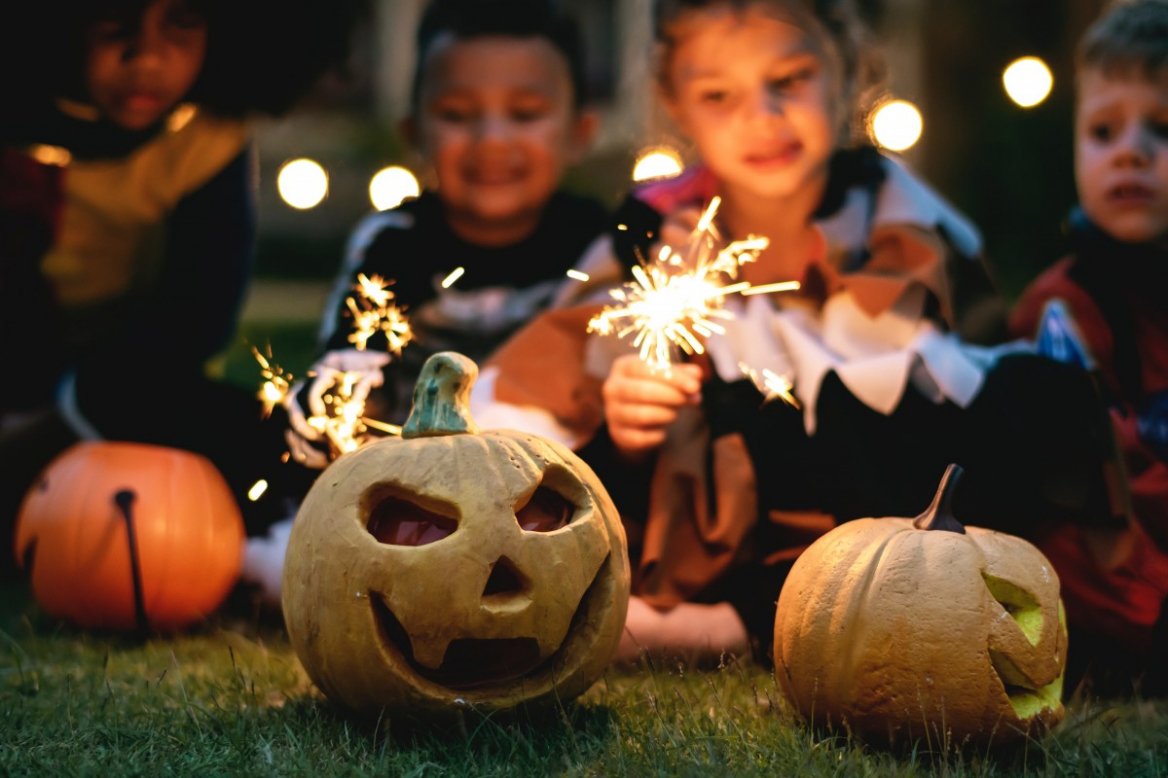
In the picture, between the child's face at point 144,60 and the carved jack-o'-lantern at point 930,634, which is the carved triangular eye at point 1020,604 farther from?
the child's face at point 144,60

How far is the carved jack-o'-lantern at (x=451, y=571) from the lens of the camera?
226 cm

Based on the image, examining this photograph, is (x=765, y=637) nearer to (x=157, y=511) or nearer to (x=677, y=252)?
(x=677, y=252)

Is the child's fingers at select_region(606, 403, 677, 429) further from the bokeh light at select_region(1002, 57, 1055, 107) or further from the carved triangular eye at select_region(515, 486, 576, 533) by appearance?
the bokeh light at select_region(1002, 57, 1055, 107)

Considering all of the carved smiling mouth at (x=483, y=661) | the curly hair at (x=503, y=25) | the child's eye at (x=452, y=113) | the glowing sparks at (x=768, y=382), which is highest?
the curly hair at (x=503, y=25)

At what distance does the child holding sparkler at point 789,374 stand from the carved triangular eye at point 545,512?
555 millimetres

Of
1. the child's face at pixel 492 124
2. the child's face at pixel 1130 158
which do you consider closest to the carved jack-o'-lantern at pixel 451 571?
the child's face at pixel 492 124

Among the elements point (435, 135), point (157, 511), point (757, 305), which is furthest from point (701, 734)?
point (435, 135)

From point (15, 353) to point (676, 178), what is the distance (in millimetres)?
2265

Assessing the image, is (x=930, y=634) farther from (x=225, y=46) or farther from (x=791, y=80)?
(x=225, y=46)

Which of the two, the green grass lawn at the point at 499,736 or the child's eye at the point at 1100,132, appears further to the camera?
the child's eye at the point at 1100,132

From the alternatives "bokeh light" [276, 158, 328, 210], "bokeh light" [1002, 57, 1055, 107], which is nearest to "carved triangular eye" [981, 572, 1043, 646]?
"bokeh light" [1002, 57, 1055, 107]

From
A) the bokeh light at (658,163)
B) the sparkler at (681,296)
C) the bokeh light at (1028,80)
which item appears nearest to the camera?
the sparkler at (681,296)

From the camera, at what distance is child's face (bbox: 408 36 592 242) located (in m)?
3.90

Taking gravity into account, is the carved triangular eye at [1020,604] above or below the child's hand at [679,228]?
below
